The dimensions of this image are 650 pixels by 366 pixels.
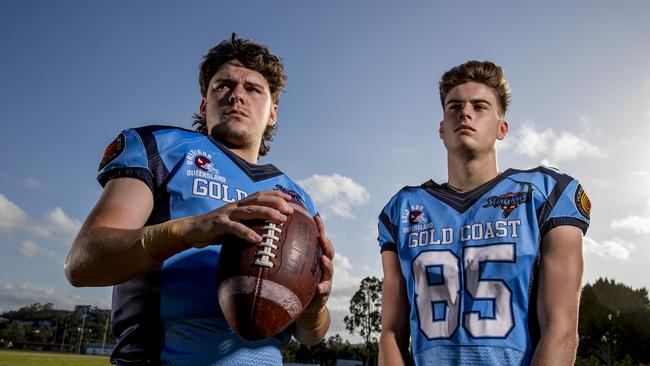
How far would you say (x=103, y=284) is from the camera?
2502mm

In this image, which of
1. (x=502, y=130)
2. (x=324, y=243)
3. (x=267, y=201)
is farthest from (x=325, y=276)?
(x=502, y=130)

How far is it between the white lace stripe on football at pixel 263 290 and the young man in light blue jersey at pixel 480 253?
4.84 ft

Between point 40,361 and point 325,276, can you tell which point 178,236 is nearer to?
point 325,276

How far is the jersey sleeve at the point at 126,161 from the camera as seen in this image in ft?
9.00

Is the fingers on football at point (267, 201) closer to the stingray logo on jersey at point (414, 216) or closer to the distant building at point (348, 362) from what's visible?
the stingray logo on jersey at point (414, 216)

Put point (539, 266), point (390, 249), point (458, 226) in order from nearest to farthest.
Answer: point (539, 266)
point (458, 226)
point (390, 249)

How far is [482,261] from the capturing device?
12.0 ft

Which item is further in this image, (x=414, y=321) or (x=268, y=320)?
(x=414, y=321)

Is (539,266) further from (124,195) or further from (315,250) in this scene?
(124,195)

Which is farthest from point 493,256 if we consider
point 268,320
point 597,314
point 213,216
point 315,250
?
point 597,314

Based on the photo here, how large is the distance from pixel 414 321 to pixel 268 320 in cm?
163

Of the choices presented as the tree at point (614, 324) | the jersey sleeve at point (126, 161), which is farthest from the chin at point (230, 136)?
the tree at point (614, 324)

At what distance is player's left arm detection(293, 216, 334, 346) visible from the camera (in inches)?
109

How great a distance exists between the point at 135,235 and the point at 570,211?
111 inches
